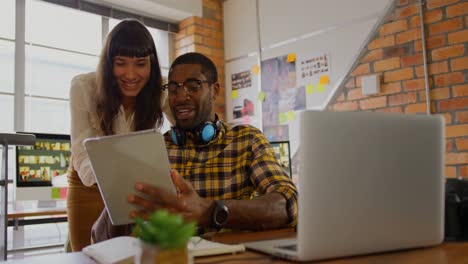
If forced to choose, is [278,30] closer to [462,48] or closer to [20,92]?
[462,48]

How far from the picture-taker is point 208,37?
13.2 feet

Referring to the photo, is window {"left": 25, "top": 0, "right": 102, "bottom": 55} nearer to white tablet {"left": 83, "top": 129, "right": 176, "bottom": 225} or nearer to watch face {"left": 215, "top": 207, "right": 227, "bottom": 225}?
white tablet {"left": 83, "top": 129, "right": 176, "bottom": 225}

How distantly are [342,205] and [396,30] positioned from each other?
2.48 meters

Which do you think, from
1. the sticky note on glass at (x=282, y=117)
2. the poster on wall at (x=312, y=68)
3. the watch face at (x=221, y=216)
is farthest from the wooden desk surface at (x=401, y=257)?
the sticky note on glass at (x=282, y=117)

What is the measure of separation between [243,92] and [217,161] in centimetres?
252

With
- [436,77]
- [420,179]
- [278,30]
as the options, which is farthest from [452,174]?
[420,179]

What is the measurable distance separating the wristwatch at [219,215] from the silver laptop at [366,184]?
23cm

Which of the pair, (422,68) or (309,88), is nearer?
(422,68)

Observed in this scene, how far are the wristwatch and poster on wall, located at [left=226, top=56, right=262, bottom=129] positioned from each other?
8.80 ft

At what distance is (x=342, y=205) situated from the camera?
0.71 metres

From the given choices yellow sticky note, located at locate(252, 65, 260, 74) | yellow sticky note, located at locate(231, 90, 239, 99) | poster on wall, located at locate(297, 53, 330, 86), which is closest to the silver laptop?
poster on wall, located at locate(297, 53, 330, 86)

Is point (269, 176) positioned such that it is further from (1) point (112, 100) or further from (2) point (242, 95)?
(2) point (242, 95)

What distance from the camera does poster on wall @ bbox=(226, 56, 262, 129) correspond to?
3.81m

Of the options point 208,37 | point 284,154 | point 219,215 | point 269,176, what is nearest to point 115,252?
point 219,215
